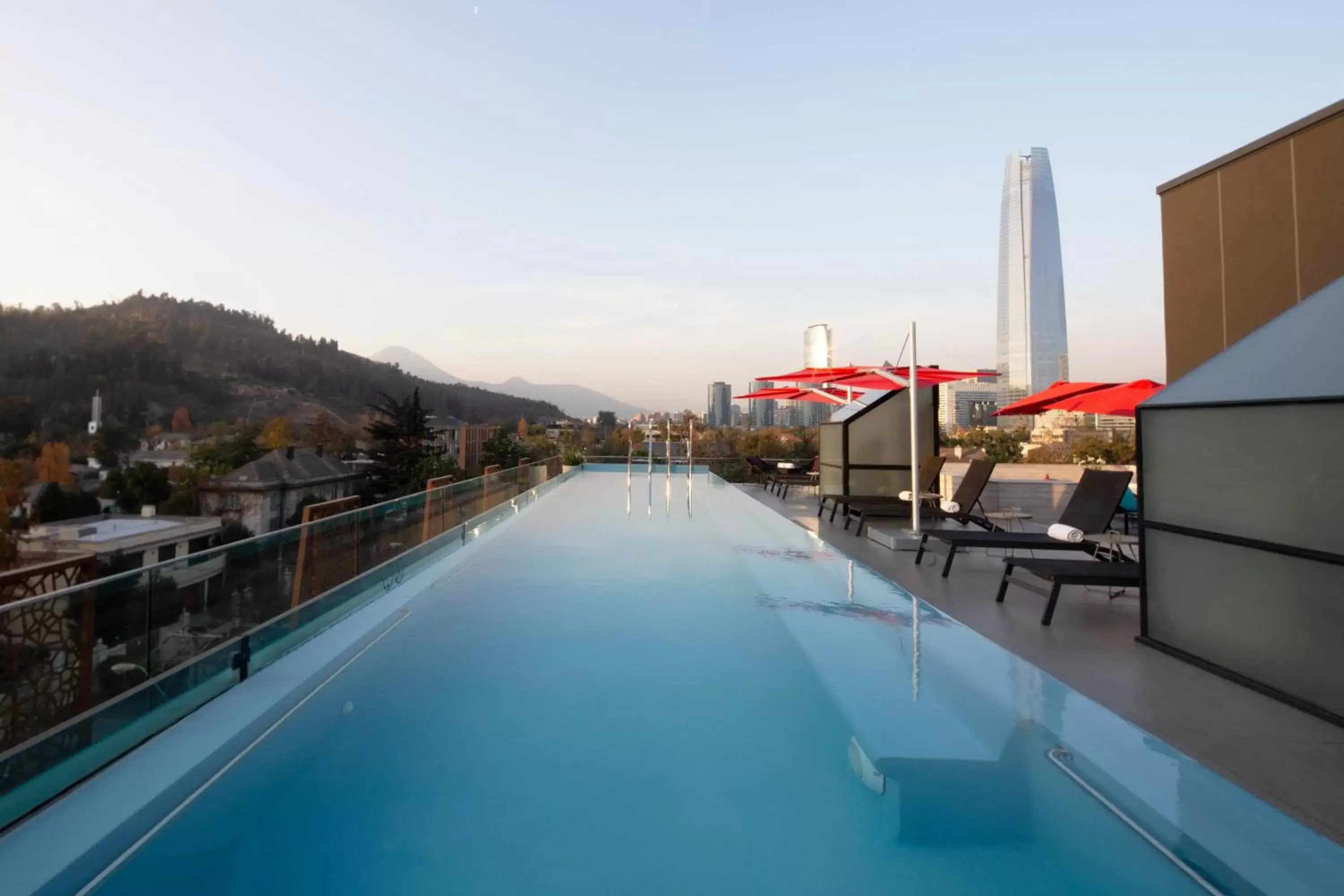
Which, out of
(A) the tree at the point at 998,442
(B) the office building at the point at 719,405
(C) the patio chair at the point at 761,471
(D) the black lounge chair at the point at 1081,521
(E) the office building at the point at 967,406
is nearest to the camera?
(D) the black lounge chair at the point at 1081,521

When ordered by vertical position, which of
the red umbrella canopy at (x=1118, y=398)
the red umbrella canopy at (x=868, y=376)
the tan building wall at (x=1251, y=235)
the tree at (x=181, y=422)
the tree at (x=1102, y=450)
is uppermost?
the tree at (x=181, y=422)

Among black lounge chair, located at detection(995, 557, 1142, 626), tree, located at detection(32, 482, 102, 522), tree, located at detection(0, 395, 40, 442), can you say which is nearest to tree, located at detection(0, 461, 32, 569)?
tree, located at detection(32, 482, 102, 522)

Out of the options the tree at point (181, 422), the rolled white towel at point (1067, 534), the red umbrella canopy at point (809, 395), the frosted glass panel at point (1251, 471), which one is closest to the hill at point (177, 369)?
the tree at point (181, 422)

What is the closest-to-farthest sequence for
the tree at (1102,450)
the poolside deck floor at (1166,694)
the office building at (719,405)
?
the poolside deck floor at (1166,694), the tree at (1102,450), the office building at (719,405)

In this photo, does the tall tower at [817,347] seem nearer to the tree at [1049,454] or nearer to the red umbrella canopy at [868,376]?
the red umbrella canopy at [868,376]

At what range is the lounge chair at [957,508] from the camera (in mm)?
7348

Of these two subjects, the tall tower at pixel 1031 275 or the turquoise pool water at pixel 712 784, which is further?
the tall tower at pixel 1031 275

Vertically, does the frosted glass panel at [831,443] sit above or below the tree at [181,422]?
below

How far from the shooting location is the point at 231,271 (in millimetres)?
78312

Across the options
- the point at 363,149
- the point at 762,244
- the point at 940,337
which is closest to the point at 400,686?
the point at 940,337

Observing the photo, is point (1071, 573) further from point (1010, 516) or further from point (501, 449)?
point (501, 449)

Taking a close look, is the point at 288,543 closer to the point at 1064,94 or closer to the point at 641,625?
the point at 641,625

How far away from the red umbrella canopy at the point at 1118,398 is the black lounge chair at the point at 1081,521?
1.58m

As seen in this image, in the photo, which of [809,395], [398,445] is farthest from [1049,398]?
[398,445]
